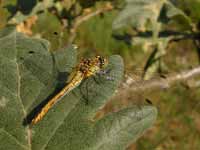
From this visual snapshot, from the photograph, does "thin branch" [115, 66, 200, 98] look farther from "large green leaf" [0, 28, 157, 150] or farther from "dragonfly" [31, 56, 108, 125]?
"large green leaf" [0, 28, 157, 150]

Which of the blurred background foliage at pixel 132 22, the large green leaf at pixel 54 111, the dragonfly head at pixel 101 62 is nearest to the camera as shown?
the large green leaf at pixel 54 111

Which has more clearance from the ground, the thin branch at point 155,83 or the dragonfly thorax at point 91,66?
the dragonfly thorax at point 91,66

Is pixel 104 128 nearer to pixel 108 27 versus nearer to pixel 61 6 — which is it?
pixel 61 6

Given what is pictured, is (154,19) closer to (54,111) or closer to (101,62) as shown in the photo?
(101,62)

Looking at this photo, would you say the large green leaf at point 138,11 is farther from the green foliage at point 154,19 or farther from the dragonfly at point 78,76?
the dragonfly at point 78,76

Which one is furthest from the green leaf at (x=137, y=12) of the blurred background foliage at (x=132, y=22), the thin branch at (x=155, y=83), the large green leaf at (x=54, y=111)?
the large green leaf at (x=54, y=111)

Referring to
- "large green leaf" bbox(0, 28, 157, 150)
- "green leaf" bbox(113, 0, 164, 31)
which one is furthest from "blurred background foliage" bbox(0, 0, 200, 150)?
"large green leaf" bbox(0, 28, 157, 150)
